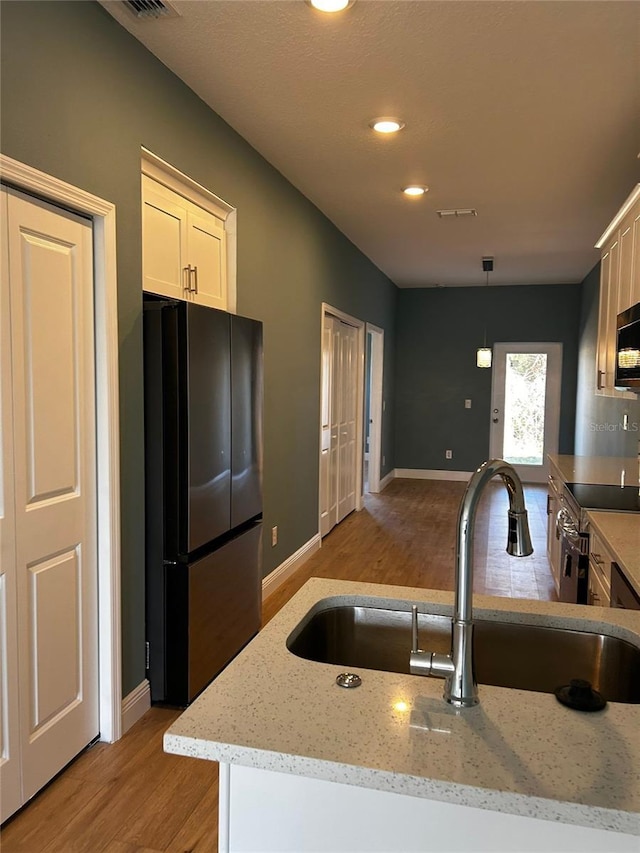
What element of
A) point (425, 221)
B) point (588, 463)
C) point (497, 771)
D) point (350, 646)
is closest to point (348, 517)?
point (588, 463)

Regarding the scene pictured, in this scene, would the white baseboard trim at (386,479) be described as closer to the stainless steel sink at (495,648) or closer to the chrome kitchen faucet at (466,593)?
the stainless steel sink at (495,648)

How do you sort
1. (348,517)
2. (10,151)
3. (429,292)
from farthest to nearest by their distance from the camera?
1. (429,292)
2. (348,517)
3. (10,151)

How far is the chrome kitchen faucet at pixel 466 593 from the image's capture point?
3.18ft

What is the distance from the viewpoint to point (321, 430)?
5211 millimetres

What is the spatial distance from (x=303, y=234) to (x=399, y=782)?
4125mm

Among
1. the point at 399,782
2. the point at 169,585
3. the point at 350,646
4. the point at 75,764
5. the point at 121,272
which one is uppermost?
the point at 121,272

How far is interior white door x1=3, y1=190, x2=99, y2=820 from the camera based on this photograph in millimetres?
1934

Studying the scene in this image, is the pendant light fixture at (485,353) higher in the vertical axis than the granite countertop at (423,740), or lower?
higher

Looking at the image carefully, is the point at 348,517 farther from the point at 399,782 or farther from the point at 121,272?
the point at 399,782

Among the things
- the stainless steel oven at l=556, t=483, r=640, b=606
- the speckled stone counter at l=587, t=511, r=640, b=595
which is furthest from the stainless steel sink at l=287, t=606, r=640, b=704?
the stainless steel oven at l=556, t=483, r=640, b=606

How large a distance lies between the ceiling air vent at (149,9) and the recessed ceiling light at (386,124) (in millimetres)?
1204

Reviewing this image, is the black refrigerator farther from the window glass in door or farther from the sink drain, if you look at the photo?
the window glass in door

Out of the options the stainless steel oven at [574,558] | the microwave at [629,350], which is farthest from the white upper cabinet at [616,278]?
the stainless steel oven at [574,558]

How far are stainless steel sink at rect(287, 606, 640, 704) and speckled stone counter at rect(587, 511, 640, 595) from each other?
0.60 m
